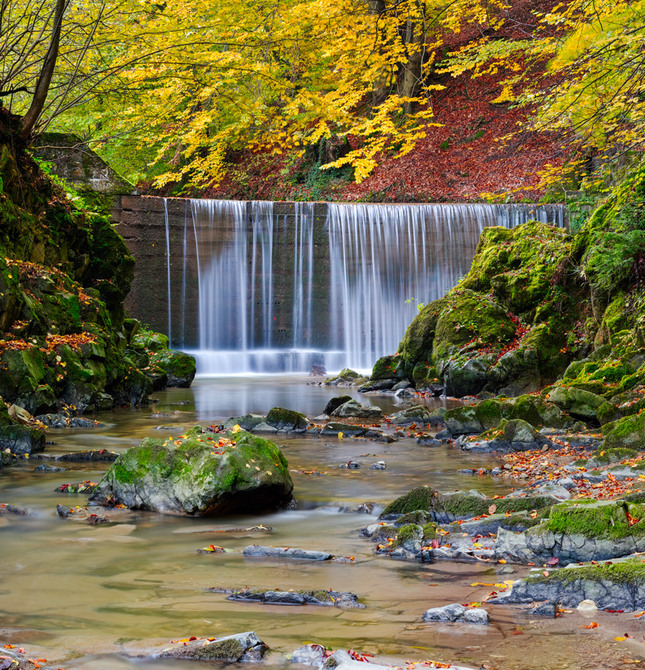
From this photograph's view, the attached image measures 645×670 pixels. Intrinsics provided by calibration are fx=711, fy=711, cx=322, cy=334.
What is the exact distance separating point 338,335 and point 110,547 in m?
15.0

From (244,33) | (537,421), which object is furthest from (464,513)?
(244,33)

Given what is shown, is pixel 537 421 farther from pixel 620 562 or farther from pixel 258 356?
pixel 258 356

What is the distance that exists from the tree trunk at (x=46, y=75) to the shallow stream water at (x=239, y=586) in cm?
500

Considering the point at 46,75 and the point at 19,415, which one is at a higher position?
the point at 46,75

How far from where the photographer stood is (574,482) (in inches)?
202

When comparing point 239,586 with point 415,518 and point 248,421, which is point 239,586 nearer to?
point 415,518

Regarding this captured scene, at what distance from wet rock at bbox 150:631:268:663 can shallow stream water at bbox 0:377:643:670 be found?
0.05m

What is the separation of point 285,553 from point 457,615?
50.3 inches

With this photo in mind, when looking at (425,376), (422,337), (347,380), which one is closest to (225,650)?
(425,376)

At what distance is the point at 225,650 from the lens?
251cm

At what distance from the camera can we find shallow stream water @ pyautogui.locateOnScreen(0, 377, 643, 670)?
8.39ft

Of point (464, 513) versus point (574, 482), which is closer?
point (464, 513)

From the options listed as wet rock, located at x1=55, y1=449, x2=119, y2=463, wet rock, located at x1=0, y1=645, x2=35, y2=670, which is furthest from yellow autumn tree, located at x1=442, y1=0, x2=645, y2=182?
wet rock, located at x1=0, y1=645, x2=35, y2=670

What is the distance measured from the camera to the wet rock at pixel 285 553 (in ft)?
12.6
